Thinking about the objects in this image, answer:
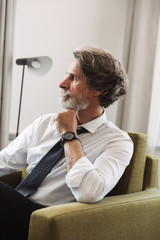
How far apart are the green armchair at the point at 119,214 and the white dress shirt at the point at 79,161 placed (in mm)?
88

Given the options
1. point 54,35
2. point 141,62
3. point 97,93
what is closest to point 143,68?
point 141,62

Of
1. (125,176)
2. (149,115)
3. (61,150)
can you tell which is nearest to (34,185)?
(61,150)

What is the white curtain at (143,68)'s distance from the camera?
10.1 ft

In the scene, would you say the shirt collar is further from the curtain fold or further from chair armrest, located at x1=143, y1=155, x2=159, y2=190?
the curtain fold

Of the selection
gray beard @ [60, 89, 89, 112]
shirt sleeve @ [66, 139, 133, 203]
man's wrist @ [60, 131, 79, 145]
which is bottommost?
shirt sleeve @ [66, 139, 133, 203]

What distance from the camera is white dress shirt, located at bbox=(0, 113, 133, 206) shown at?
58.6 inches

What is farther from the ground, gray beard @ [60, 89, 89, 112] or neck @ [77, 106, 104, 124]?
gray beard @ [60, 89, 89, 112]

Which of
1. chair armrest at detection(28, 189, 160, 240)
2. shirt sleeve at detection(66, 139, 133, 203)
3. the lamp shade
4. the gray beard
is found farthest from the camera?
the lamp shade

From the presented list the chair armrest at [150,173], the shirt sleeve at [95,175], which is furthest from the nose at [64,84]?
the chair armrest at [150,173]

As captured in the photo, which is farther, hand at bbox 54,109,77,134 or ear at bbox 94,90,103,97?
ear at bbox 94,90,103,97

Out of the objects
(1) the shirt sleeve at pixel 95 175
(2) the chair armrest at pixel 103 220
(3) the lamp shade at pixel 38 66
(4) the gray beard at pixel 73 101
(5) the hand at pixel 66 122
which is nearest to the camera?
(2) the chair armrest at pixel 103 220

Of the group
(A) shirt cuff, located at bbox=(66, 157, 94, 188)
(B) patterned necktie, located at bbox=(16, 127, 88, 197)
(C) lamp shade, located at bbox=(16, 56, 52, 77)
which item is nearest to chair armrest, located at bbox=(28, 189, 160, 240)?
(A) shirt cuff, located at bbox=(66, 157, 94, 188)

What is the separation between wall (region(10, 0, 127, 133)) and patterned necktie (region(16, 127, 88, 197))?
1464 mm

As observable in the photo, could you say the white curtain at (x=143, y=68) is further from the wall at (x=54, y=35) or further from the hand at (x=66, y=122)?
the hand at (x=66, y=122)
